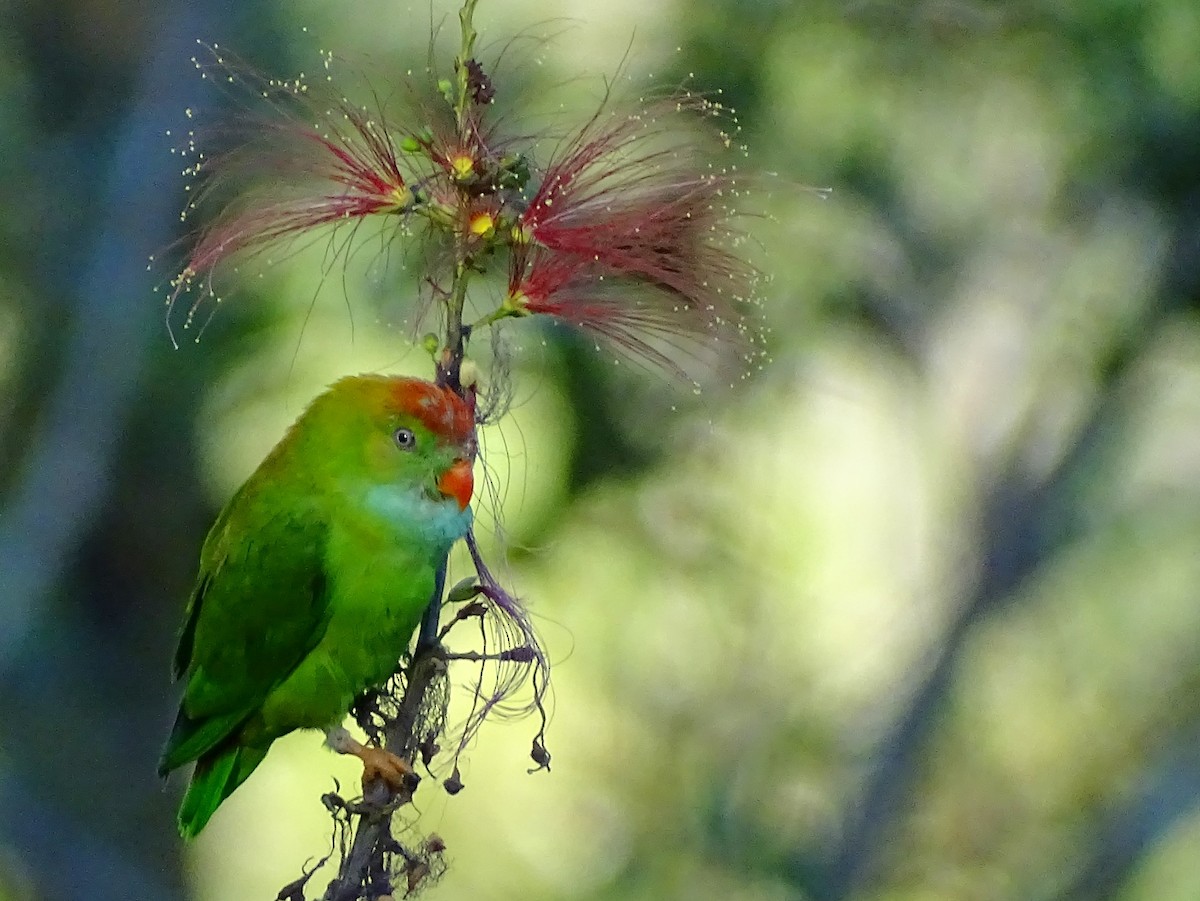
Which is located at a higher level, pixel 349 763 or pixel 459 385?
pixel 349 763

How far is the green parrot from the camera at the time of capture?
120 cm

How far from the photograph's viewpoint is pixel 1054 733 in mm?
3174

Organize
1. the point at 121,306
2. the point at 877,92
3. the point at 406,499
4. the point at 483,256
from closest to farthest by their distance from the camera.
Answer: the point at 483,256, the point at 406,499, the point at 121,306, the point at 877,92

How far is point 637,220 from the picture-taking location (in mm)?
1069

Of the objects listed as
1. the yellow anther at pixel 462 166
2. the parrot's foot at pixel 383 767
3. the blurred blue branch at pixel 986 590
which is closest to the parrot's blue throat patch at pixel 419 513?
the parrot's foot at pixel 383 767

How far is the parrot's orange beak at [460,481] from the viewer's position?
1.15m

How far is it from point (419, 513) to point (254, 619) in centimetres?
24

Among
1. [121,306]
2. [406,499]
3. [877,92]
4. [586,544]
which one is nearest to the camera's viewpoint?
[406,499]

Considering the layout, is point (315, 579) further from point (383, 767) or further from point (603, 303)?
point (603, 303)

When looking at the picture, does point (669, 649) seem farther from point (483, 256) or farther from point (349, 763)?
point (483, 256)

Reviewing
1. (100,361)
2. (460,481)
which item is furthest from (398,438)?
(100,361)

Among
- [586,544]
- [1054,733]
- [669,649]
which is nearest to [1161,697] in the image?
[1054,733]

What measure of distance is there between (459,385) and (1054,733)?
2575mm

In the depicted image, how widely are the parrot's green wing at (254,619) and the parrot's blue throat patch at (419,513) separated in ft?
0.27
